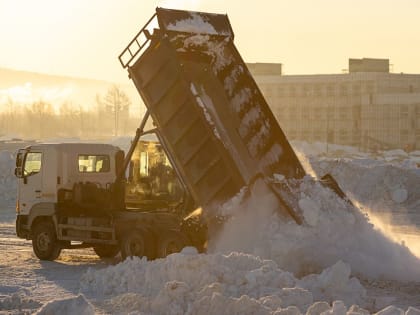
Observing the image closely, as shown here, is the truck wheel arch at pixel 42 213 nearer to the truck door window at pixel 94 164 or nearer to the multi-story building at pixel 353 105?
the truck door window at pixel 94 164

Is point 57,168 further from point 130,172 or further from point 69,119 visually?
point 69,119

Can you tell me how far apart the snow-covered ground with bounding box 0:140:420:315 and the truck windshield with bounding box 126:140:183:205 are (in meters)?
1.65

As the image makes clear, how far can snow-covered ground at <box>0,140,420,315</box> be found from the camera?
11977 mm

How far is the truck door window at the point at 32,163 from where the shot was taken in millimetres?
19359

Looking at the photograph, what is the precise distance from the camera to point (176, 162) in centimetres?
1677

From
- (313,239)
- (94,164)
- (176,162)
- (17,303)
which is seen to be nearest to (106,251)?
(94,164)

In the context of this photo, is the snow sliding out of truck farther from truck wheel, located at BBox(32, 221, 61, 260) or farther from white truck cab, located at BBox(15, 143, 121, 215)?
truck wheel, located at BBox(32, 221, 61, 260)

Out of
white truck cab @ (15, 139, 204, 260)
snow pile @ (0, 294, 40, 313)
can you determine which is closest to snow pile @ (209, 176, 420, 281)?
white truck cab @ (15, 139, 204, 260)

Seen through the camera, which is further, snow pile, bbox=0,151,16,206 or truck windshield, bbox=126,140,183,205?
snow pile, bbox=0,151,16,206

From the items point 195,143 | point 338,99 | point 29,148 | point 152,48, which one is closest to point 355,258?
point 195,143

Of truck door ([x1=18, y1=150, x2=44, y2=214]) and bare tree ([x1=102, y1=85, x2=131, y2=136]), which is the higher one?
bare tree ([x1=102, y1=85, x2=131, y2=136])

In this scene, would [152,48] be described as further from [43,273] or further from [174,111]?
[43,273]

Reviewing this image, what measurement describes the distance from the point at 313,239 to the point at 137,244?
3.62m

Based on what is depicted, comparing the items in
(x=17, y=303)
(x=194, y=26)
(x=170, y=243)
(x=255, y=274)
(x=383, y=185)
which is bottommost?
(x=17, y=303)
